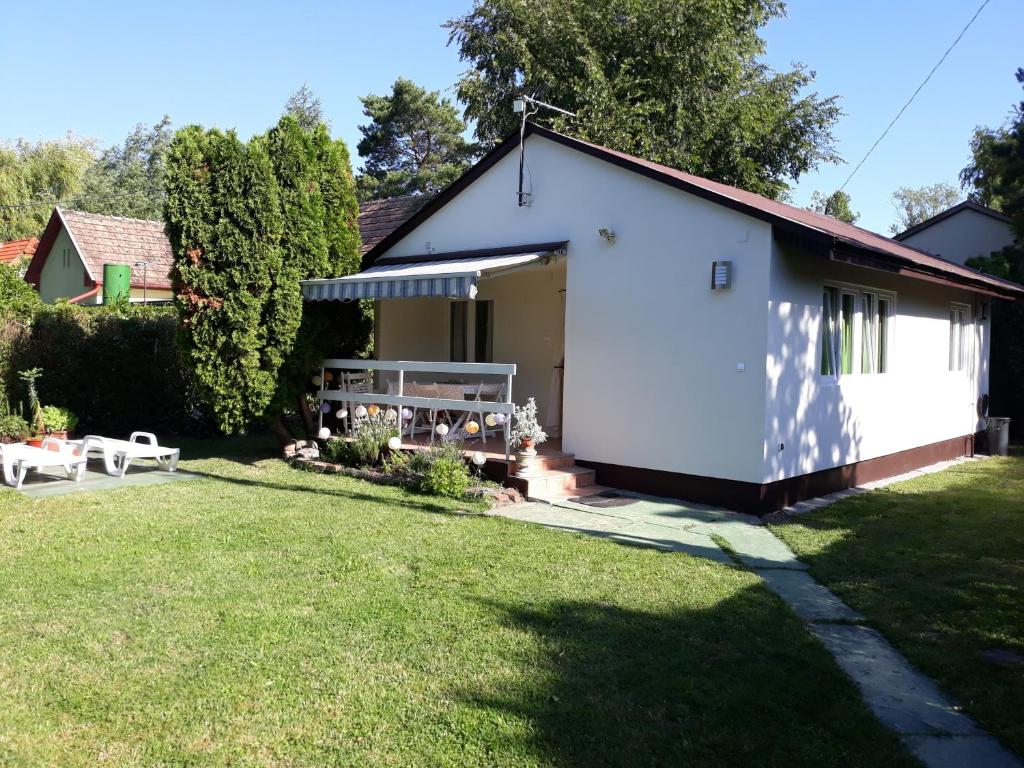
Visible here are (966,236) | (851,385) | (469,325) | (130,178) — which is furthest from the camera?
(130,178)

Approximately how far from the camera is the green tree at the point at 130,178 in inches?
2373

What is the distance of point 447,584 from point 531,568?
1023mm

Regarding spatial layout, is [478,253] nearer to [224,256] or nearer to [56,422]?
[224,256]

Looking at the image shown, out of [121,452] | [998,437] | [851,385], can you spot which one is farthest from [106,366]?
[998,437]

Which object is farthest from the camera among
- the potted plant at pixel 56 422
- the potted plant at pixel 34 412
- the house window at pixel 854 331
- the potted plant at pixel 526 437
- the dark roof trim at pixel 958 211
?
the dark roof trim at pixel 958 211

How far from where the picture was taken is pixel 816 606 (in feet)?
25.3

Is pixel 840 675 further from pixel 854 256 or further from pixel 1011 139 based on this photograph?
pixel 1011 139

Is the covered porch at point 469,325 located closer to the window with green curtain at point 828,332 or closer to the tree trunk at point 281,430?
the tree trunk at point 281,430

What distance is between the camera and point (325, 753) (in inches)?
180

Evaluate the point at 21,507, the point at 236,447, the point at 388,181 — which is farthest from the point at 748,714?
the point at 388,181

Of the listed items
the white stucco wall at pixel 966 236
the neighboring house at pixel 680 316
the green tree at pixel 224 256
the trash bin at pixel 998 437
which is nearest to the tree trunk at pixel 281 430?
the green tree at pixel 224 256

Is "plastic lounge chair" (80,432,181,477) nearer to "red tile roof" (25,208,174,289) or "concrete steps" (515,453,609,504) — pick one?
"concrete steps" (515,453,609,504)

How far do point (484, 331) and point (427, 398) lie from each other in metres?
3.96

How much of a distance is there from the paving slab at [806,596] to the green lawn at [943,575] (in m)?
0.14
